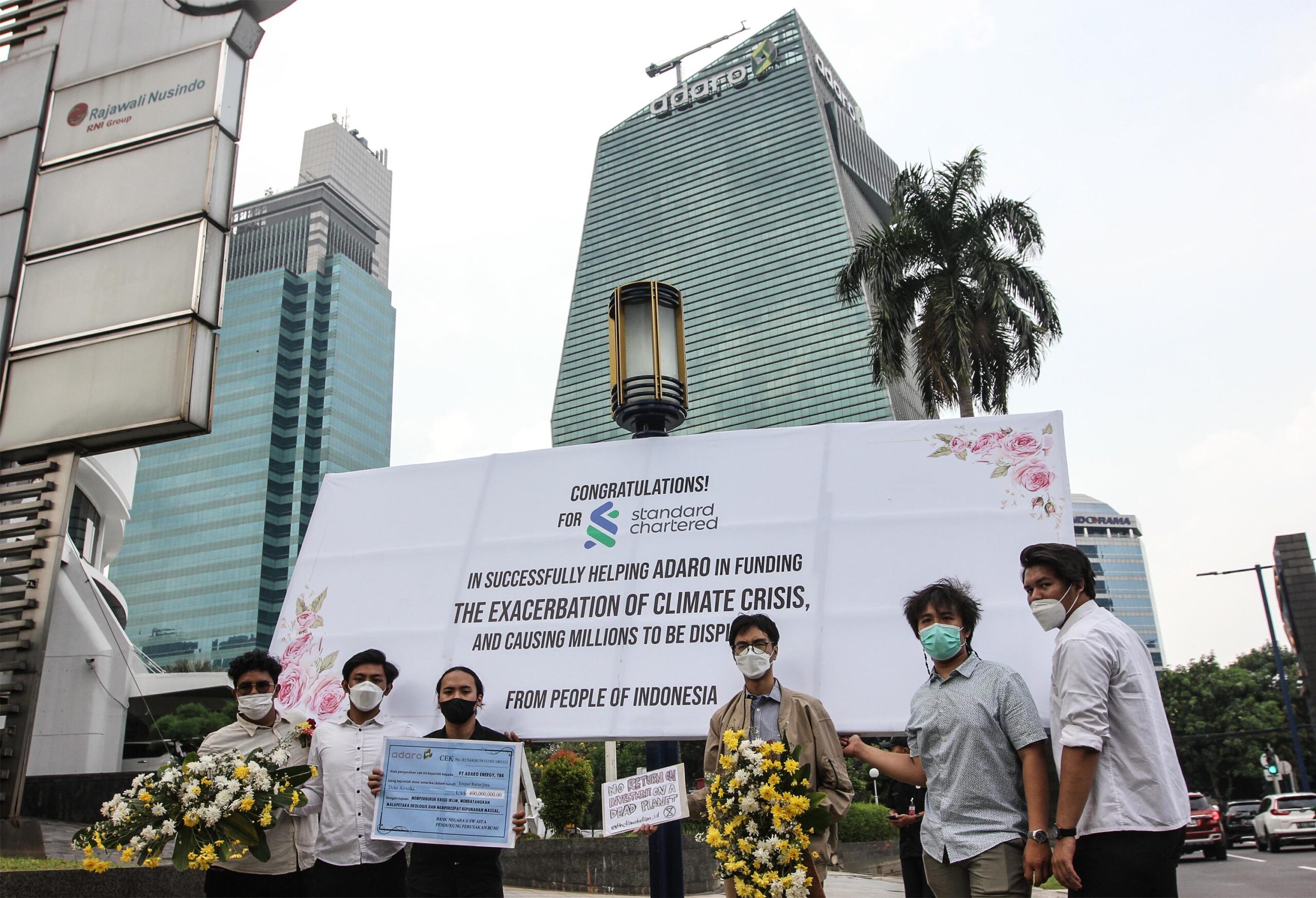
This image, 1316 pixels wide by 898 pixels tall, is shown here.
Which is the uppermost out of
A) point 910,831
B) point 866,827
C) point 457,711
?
point 457,711

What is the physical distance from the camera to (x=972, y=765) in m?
3.53

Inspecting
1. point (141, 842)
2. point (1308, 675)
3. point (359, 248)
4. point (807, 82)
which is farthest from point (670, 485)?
point (359, 248)

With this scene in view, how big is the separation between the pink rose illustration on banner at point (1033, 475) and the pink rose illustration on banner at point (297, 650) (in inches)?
170

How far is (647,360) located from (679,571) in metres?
1.35

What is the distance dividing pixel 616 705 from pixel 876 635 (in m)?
1.44

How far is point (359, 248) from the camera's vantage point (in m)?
136

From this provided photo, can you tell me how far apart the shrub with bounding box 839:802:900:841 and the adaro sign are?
21.5 metres

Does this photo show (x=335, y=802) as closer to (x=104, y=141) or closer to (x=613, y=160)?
(x=104, y=141)

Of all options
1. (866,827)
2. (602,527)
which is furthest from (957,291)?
(866,827)

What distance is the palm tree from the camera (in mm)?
16891

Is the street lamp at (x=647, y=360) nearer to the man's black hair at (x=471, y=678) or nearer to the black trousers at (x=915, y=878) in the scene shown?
the man's black hair at (x=471, y=678)

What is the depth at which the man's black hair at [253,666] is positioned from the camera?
4578 millimetres

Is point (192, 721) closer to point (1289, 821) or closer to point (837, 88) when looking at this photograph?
point (1289, 821)

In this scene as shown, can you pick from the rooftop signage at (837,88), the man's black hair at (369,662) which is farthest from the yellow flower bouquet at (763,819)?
the rooftop signage at (837,88)
